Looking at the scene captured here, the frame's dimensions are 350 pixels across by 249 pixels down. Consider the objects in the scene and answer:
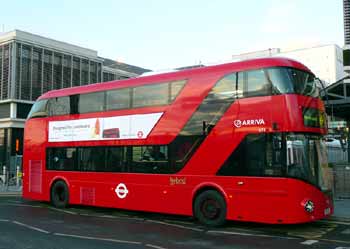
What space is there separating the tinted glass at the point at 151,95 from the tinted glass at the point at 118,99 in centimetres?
35

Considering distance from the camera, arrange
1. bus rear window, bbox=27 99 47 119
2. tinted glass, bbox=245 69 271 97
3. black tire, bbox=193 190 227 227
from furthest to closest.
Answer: bus rear window, bbox=27 99 47 119
black tire, bbox=193 190 227 227
tinted glass, bbox=245 69 271 97

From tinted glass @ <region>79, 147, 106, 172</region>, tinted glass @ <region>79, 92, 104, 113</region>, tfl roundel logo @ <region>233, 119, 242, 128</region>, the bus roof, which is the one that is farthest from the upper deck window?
tfl roundel logo @ <region>233, 119, 242, 128</region>

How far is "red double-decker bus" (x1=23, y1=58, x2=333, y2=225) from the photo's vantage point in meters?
11.1

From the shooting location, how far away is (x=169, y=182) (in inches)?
518

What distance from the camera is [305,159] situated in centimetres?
1112

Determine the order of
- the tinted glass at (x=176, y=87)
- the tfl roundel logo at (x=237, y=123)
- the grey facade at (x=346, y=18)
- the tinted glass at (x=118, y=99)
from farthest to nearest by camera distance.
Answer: the grey facade at (x=346, y=18) → the tinted glass at (x=118, y=99) → the tinted glass at (x=176, y=87) → the tfl roundel logo at (x=237, y=123)

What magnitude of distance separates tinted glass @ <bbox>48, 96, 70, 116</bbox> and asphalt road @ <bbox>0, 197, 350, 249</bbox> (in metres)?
3.80

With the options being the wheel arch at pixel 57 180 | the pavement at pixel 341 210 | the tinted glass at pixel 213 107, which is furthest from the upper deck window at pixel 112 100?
the pavement at pixel 341 210

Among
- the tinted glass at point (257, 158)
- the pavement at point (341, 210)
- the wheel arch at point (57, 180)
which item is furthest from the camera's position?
the wheel arch at point (57, 180)

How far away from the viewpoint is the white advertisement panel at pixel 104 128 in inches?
548

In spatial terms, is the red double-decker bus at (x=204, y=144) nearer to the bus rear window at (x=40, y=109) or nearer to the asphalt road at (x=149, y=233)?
the asphalt road at (x=149, y=233)

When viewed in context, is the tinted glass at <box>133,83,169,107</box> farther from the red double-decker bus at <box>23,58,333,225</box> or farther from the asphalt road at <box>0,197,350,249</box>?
the asphalt road at <box>0,197,350,249</box>

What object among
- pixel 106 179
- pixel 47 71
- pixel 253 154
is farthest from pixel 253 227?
pixel 47 71

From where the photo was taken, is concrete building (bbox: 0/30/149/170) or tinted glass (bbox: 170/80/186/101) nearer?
tinted glass (bbox: 170/80/186/101)
